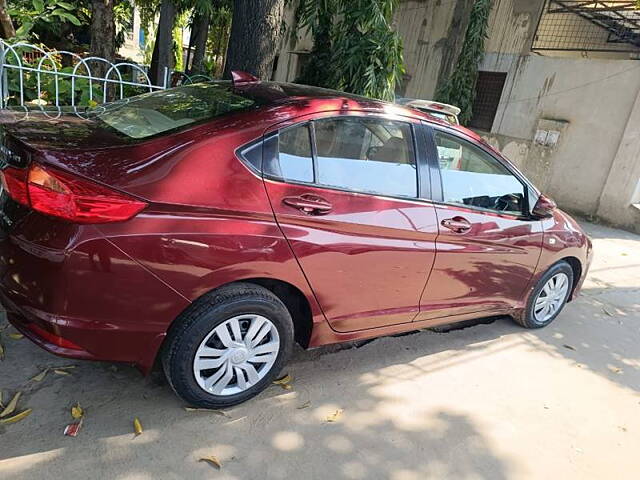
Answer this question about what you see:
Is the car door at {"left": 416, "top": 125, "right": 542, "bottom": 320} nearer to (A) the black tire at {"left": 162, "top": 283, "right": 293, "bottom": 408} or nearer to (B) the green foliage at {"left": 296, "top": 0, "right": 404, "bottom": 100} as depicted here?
(A) the black tire at {"left": 162, "top": 283, "right": 293, "bottom": 408}

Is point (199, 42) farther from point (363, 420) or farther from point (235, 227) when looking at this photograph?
point (363, 420)

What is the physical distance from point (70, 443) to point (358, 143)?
2.02 metres

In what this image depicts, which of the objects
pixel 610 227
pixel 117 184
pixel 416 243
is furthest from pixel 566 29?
pixel 117 184

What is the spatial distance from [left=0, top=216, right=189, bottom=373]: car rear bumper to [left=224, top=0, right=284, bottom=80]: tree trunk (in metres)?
3.13

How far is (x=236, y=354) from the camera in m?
2.44

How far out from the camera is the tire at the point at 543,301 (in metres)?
3.89

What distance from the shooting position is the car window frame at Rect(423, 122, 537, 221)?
2926 mm

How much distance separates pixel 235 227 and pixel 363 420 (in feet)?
4.23

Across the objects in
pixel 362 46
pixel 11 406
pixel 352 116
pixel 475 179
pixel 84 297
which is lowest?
pixel 11 406

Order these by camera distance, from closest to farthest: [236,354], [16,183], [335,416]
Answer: [16,183]
[236,354]
[335,416]

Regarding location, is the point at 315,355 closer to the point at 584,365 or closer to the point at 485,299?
the point at 485,299

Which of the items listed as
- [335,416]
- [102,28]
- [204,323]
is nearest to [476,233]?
[335,416]

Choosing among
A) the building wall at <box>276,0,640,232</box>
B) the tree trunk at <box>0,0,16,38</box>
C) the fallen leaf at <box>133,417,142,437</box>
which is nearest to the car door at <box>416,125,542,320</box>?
the fallen leaf at <box>133,417,142,437</box>

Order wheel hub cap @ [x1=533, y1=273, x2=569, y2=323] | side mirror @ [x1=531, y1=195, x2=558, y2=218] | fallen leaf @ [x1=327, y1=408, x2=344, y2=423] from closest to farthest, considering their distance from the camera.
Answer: fallen leaf @ [x1=327, y1=408, x2=344, y2=423] → side mirror @ [x1=531, y1=195, x2=558, y2=218] → wheel hub cap @ [x1=533, y1=273, x2=569, y2=323]
